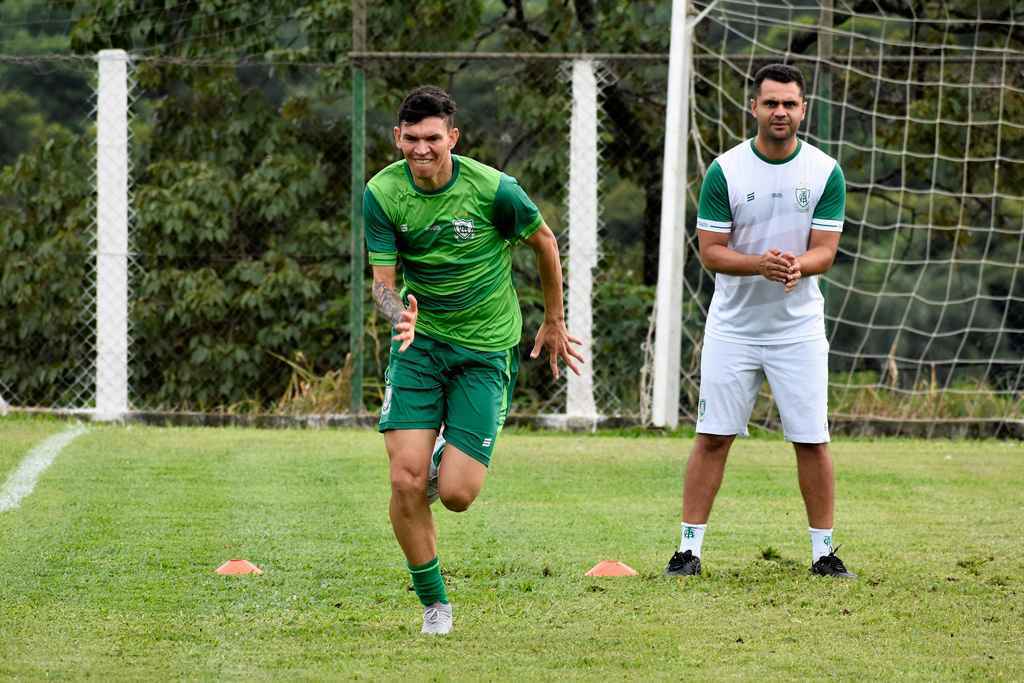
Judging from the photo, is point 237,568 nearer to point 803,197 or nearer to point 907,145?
point 803,197

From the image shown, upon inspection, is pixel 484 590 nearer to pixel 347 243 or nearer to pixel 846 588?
pixel 846 588

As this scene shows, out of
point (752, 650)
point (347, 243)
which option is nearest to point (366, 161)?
point (347, 243)

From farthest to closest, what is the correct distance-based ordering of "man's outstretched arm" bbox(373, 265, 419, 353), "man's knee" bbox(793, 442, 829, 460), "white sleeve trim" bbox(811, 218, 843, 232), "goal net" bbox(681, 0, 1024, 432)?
"goal net" bbox(681, 0, 1024, 432) < "man's knee" bbox(793, 442, 829, 460) < "white sleeve trim" bbox(811, 218, 843, 232) < "man's outstretched arm" bbox(373, 265, 419, 353)

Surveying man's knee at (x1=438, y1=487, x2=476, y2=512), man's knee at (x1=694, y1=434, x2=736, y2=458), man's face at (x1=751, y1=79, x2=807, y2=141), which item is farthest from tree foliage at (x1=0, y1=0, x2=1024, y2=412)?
man's knee at (x1=438, y1=487, x2=476, y2=512)

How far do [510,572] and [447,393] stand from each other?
1211 millimetres

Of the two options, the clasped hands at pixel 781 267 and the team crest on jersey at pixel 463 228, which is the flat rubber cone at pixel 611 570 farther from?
the team crest on jersey at pixel 463 228

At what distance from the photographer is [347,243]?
1317 cm

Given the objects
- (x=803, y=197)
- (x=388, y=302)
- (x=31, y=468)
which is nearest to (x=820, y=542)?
(x=803, y=197)

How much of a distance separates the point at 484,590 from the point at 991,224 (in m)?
8.25

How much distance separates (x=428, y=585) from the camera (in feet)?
17.8

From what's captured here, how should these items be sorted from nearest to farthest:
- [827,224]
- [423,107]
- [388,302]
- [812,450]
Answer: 1. [423,107]
2. [388,302]
3. [827,224]
4. [812,450]

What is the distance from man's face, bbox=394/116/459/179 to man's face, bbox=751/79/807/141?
1.71m

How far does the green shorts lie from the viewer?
5.54m

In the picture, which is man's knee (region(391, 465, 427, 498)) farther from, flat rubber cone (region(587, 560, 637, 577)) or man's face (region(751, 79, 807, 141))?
man's face (region(751, 79, 807, 141))
